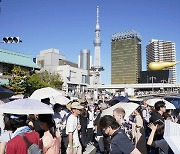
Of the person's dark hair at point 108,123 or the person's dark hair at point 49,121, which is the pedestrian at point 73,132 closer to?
the person's dark hair at point 49,121

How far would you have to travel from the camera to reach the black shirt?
327 centimetres

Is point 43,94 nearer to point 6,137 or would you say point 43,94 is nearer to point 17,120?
point 17,120

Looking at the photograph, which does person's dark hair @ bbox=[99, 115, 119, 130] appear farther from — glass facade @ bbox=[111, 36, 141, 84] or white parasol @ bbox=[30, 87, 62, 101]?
glass facade @ bbox=[111, 36, 141, 84]

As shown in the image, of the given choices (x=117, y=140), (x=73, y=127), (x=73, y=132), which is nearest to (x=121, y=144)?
(x=117, y=140)

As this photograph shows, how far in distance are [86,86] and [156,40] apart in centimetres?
11032

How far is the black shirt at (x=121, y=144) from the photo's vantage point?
10.7ft

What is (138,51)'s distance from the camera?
614 feet

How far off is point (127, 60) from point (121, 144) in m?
188

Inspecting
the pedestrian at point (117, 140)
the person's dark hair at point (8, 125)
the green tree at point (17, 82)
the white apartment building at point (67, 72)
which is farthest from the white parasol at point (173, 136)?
the white apartment building at point (67, 72)

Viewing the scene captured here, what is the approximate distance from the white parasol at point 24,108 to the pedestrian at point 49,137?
11cm

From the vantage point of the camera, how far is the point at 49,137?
3.80 metres

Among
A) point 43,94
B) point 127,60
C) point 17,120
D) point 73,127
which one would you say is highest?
point 127,60

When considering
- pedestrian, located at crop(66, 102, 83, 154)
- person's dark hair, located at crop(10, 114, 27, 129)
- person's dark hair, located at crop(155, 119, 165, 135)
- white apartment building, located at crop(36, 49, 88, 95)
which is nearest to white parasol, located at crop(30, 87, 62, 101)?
pedestrian, located at crop(66, 102, 83, 154)

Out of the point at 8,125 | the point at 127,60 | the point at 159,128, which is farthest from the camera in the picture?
the point at 127,60
